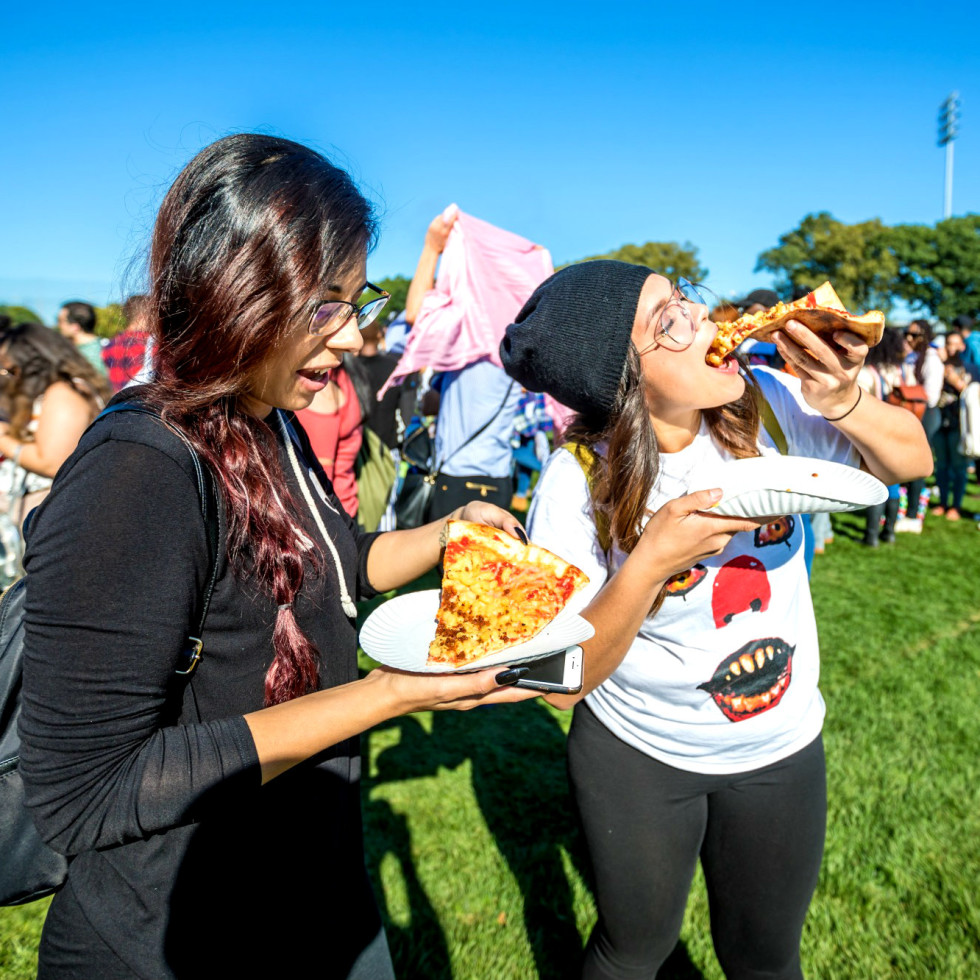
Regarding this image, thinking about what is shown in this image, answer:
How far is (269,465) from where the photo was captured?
5.05ft

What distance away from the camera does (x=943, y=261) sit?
5153 centimetres

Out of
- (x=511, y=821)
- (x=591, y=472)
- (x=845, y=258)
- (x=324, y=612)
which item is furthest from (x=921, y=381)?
(x=845, y=258)

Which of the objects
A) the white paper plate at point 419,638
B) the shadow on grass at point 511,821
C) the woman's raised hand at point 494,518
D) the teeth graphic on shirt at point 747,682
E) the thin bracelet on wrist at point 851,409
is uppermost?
the thin bracelet on wrist at point 851,409

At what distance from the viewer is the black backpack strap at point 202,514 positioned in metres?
1.26

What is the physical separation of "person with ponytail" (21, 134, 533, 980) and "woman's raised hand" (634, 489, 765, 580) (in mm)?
450

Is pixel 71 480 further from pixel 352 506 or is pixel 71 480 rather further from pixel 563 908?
pixel 352 506

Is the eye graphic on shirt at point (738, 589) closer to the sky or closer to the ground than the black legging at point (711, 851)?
closer to the sky

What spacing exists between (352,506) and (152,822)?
3.72 metres

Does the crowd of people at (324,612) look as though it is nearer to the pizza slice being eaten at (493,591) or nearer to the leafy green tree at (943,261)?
the pizza slice being eaten at (493,591)

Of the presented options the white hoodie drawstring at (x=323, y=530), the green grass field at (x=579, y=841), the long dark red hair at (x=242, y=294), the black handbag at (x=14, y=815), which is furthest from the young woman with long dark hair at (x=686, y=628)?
the black handbag at (x=14, y=815)

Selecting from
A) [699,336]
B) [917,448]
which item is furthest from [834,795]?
[699,336]

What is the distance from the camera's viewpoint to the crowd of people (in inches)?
46.2

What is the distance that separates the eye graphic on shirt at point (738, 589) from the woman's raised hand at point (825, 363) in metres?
0.45

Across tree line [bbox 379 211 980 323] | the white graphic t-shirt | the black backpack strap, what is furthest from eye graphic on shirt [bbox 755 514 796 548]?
tree line [bbox 379 211 980 323]
